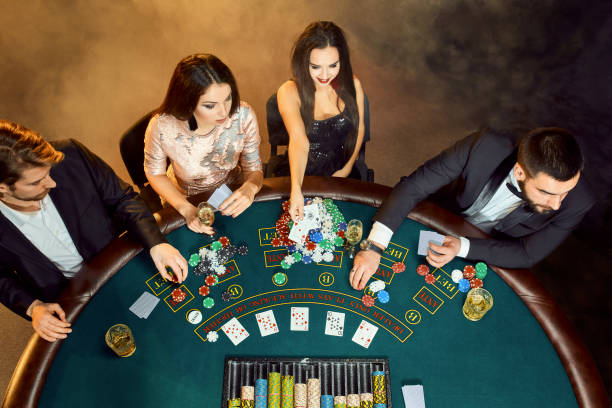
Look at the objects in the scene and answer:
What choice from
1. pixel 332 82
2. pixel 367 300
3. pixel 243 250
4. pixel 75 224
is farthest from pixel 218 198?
pixel 332 82

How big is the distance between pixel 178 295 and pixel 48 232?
73 cm

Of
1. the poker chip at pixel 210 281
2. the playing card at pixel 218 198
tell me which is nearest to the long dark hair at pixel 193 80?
the playing card at pixel 218 198

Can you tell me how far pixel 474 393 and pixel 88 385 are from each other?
1544 millimetres

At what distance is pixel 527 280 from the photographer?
2.20 m

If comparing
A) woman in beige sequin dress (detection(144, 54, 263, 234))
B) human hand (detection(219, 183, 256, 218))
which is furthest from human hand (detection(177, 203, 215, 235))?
human hand (detection(219, 183, 256, 218))

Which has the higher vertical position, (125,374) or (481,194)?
(481,194)

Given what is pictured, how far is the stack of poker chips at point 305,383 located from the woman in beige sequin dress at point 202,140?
715 mm

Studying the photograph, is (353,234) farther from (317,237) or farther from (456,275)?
(456,275)

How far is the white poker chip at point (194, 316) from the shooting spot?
6.78ft

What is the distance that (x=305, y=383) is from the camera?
197 centimetres

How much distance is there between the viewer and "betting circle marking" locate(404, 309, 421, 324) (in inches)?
82.0

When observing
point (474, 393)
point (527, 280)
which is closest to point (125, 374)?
point (474, 393)

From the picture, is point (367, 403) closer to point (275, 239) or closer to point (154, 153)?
point (275, 239)

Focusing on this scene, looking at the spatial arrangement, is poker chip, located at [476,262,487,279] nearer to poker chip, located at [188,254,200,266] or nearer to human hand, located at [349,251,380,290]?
human hand, located at [349,251,380,290]
